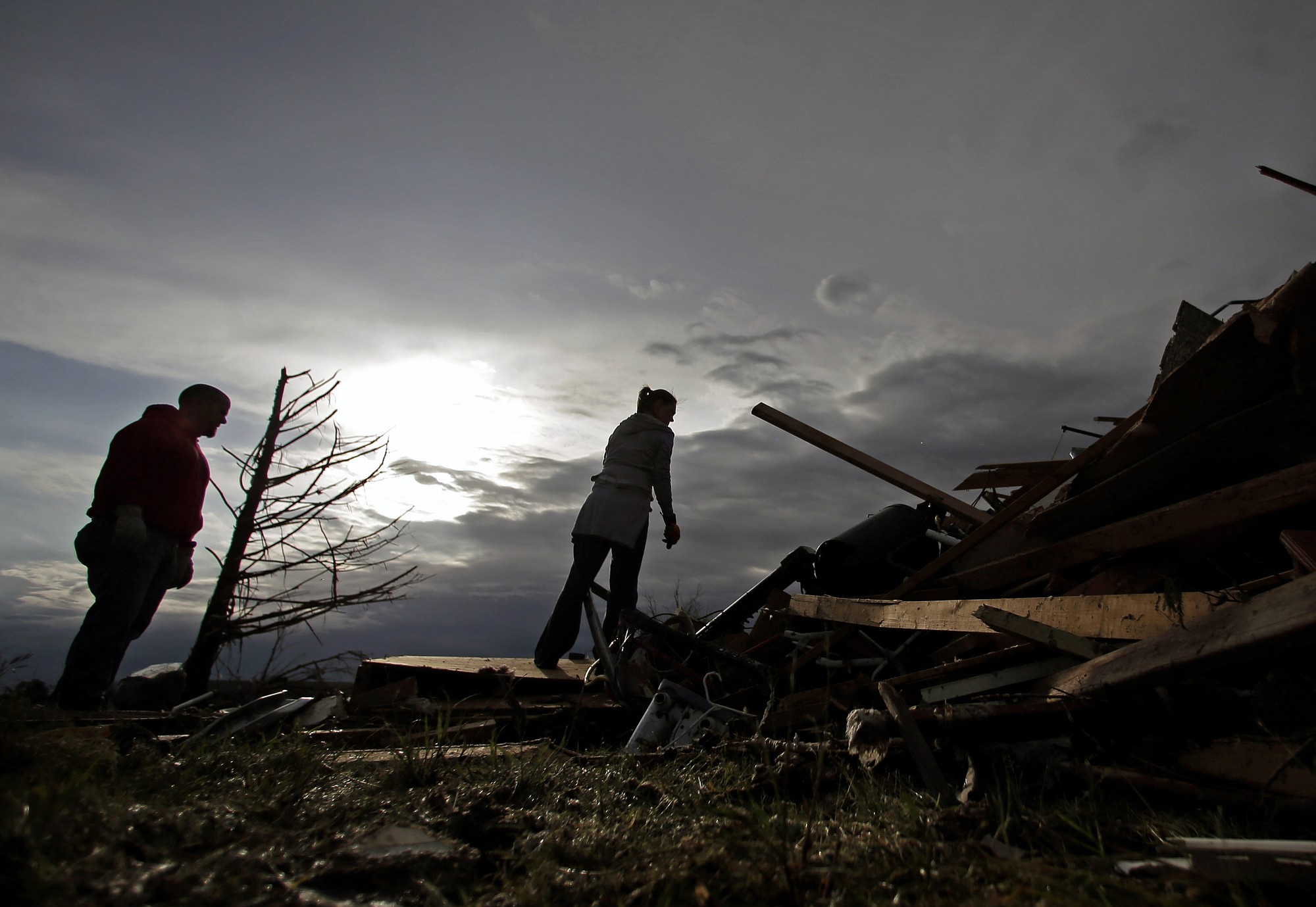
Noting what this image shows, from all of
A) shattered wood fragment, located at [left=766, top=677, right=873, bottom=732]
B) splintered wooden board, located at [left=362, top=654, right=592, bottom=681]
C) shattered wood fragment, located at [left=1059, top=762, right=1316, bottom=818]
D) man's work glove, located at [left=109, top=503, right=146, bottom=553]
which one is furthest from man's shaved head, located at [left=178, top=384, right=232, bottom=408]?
shattered wood fragment, located at [left=1059, top=762, right=1316, bottom=818]

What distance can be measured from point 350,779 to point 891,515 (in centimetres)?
354

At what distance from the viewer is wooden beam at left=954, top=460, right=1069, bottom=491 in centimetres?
431

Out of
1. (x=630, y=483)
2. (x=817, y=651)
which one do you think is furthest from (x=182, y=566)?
(x=817, y=651)

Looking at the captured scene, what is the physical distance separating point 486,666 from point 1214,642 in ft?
14.2

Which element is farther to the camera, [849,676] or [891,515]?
[891,515]

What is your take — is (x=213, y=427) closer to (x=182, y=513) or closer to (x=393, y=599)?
(x=182, y=513)

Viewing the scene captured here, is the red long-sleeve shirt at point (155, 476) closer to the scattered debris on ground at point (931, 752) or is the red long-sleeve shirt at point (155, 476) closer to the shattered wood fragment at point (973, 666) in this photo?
the scattered debris on ground at point (931, 752)

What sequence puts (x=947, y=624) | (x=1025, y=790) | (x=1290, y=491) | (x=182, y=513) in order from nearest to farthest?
1. (x=1025, y=790)
2. (x=1290, y=491)
3. (x=947, y=624)
4. (x=182, y=513)

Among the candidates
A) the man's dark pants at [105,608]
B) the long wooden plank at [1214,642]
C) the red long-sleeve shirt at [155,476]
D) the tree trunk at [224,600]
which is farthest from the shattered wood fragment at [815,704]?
the tree trunk at [224,600]

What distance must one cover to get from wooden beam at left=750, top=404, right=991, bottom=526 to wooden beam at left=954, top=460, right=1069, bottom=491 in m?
0.37

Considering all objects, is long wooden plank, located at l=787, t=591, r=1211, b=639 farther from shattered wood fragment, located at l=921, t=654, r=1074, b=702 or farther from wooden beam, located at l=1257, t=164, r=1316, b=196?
wooden beam, located at l=1257, t=164, r=1316, b=196

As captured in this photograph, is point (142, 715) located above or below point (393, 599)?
below

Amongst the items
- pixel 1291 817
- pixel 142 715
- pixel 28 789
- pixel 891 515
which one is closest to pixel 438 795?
pixel 28 789

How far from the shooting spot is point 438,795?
192cm
